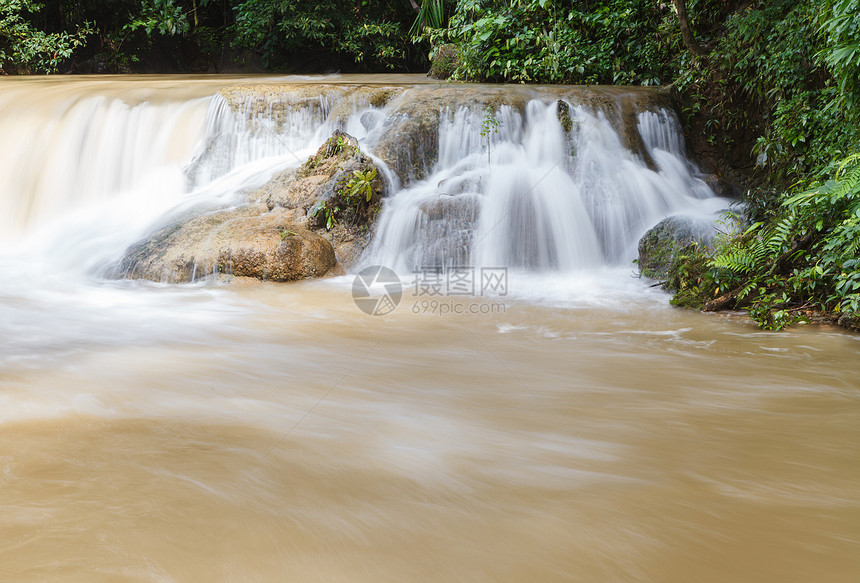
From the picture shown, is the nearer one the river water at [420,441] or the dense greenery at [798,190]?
the river water at [420,441]

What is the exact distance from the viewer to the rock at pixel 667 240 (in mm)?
5637

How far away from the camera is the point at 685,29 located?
25.0 ft

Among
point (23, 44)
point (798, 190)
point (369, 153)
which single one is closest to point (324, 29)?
point (23, 44)

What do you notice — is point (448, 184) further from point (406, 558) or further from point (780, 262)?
point (406, 558)

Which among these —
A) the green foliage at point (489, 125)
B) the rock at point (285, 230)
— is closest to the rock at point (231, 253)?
the rock at point (285, 230)

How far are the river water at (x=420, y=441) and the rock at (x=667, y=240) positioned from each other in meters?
0.54

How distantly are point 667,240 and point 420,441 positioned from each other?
3827mm

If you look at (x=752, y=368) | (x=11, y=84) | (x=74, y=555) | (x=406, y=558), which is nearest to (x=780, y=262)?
(x=752, y=368)

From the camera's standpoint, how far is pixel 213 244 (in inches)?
237

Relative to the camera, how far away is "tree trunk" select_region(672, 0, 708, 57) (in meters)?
7.54

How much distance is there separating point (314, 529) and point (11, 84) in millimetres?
9681

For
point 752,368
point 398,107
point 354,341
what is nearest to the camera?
point 752,368

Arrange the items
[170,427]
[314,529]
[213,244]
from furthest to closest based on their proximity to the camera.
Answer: [213,244]
[170,427]
[314,529]

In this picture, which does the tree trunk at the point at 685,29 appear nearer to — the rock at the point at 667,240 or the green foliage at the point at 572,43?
the green foliage at the point at 572,43
